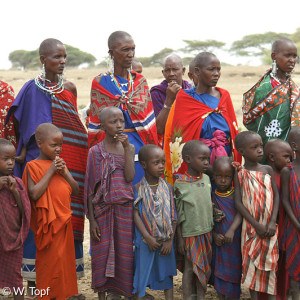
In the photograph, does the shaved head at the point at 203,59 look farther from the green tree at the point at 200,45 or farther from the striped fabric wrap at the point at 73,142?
the green tree at the point at 200,45

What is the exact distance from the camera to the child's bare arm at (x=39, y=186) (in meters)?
4.28

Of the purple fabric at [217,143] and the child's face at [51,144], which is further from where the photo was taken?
the purple fabric at [217,143]

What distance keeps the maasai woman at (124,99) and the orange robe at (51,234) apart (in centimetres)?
77

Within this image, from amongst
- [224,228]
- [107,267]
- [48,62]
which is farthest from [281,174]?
[48,62]

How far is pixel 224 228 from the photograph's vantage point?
4.48 m

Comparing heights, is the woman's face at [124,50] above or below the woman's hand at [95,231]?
above

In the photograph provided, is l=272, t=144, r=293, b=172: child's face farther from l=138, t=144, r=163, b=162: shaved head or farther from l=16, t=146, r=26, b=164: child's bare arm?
l=16, t=146, r=26, b=164: child's bare arm

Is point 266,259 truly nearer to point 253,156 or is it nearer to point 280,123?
point 253,156

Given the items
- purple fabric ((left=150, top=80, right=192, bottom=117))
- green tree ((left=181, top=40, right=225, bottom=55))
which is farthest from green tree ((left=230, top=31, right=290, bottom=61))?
purple fabric ((left=150, top=80, right=192, bottom=117))

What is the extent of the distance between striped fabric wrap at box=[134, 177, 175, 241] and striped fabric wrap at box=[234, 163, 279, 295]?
687mm

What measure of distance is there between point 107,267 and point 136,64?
3.83 meters

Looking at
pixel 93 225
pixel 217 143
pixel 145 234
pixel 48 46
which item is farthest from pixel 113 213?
pixel 48 46

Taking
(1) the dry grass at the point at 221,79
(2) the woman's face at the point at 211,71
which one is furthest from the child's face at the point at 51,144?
(1) the dry grass at the point at 221,79

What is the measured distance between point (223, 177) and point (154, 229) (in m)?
0.80
